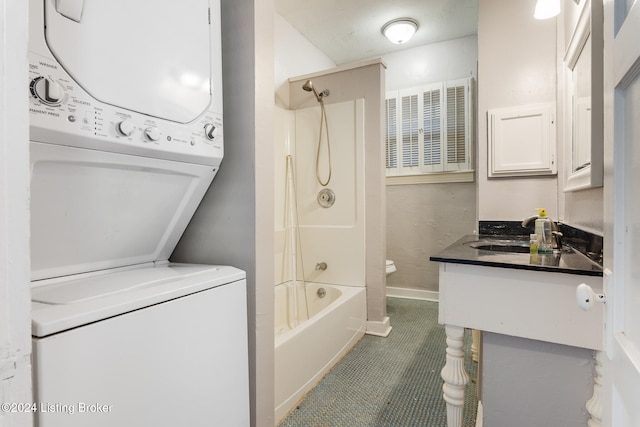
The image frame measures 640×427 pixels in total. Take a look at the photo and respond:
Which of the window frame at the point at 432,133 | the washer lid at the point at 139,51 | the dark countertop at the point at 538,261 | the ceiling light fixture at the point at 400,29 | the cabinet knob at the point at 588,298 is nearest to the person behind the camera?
the cabinet knob at the point at 588,298

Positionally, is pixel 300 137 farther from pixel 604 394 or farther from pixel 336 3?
pixel 604 394

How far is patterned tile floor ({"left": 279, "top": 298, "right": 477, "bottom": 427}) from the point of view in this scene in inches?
61.7

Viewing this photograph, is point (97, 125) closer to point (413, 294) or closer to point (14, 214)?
point (14, 214)

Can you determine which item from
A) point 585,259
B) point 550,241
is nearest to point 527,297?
point 585,259

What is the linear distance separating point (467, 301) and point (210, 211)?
40.7 inches

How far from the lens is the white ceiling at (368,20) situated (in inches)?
107

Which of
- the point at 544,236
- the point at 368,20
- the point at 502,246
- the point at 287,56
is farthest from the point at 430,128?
the point at 544,236

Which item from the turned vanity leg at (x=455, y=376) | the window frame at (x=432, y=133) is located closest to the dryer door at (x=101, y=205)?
the turned vanity leg at (x=455, y=376)

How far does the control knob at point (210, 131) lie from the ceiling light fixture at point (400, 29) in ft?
8.63

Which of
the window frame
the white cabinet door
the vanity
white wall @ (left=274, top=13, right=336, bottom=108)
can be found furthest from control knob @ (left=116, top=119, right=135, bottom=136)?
the window frame

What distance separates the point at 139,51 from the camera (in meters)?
0.85

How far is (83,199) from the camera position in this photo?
2.78ft

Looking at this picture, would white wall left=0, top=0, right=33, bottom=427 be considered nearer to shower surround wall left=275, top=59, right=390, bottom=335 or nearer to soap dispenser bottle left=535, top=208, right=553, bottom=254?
soap dispenser bottle left=535, top=208, right=553, bottom=254

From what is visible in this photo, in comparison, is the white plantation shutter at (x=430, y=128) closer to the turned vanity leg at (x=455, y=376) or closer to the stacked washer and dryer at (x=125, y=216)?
the turned vanity leg at (x=455, y=376)
